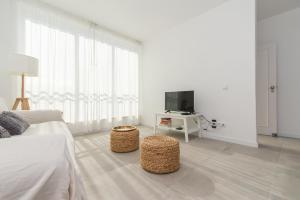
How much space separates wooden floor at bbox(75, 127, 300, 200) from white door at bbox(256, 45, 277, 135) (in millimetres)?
945

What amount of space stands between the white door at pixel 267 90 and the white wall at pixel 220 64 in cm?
89

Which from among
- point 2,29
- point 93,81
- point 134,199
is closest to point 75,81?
point 93,81

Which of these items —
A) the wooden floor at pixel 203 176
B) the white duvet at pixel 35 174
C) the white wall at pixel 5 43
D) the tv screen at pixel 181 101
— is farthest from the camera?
the tv screen at pixel 181 101

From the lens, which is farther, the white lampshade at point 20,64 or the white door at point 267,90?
the white door at point 267,90

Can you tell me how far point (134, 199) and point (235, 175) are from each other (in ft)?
3.37

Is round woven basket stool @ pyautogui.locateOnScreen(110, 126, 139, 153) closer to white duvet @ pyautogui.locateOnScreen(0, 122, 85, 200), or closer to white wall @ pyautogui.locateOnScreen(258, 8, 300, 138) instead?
white duvet @ pyautogui.locateOnScreen(0, 122, 85, 200)

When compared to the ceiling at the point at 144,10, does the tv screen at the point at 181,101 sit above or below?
below

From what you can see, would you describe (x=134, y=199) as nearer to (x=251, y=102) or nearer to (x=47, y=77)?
(x=251, y=102)

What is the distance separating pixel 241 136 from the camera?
248 cm

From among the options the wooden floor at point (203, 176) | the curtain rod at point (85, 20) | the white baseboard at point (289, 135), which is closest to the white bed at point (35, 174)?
the wooden floor at point (203, 176)

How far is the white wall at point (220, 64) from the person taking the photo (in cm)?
241

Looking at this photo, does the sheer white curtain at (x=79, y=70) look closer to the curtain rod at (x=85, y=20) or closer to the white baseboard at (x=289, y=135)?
the curtain rod at (x=85, y=20)

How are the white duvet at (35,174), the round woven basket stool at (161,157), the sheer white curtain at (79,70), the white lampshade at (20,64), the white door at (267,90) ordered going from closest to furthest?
the white duvet at (35,174) → the round woven basket stool at (161,157) → the white lampshade at (20,64) → the sheer white curtain at (79,70) → the white door at (267,90)

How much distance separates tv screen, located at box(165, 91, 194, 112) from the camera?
2.94 metres
